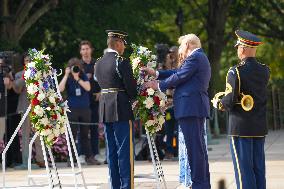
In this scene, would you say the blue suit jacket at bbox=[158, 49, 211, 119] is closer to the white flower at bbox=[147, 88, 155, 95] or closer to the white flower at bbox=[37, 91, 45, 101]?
the white flower at bbox=[147, 88, 155, 95]

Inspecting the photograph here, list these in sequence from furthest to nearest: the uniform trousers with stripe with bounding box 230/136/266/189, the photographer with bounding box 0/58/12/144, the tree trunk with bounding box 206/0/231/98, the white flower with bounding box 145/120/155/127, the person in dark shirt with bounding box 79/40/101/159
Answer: the tree trunk with bounding box 206/0/231/98, the person in dark shirt with bounding box 79/40/101/159, the photographer with bounding box 0/58/12/144, the white flower with bounding box 145/120/155/127, the uniform trousers with stripe with bounding box 230/136/266/189

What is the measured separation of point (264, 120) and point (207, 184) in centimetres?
124

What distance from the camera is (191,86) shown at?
10367 mm

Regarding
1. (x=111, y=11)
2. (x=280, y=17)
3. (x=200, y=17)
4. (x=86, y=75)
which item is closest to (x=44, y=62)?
(x=86, y=75)

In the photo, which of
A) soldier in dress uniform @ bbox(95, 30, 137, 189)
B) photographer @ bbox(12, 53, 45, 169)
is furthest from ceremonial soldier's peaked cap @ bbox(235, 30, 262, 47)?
photographer @ bbox(12, 53, 45, 169)

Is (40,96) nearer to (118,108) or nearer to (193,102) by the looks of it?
(118,108)

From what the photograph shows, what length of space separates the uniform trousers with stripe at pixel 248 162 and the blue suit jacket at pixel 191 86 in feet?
2.74

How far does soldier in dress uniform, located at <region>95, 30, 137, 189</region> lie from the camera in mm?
10602

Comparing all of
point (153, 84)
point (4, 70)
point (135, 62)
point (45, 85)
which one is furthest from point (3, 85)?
point (153, 84)

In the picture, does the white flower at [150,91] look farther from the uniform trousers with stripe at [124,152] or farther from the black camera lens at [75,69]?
the black camera lens at [75,69]

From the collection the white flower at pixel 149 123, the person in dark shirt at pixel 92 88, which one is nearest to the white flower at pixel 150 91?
the white flower at pixel 149 123

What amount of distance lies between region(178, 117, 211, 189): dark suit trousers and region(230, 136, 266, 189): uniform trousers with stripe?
78cm

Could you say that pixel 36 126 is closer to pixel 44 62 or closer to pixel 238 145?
pixel 44 62

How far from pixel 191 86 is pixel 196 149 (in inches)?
28.9
